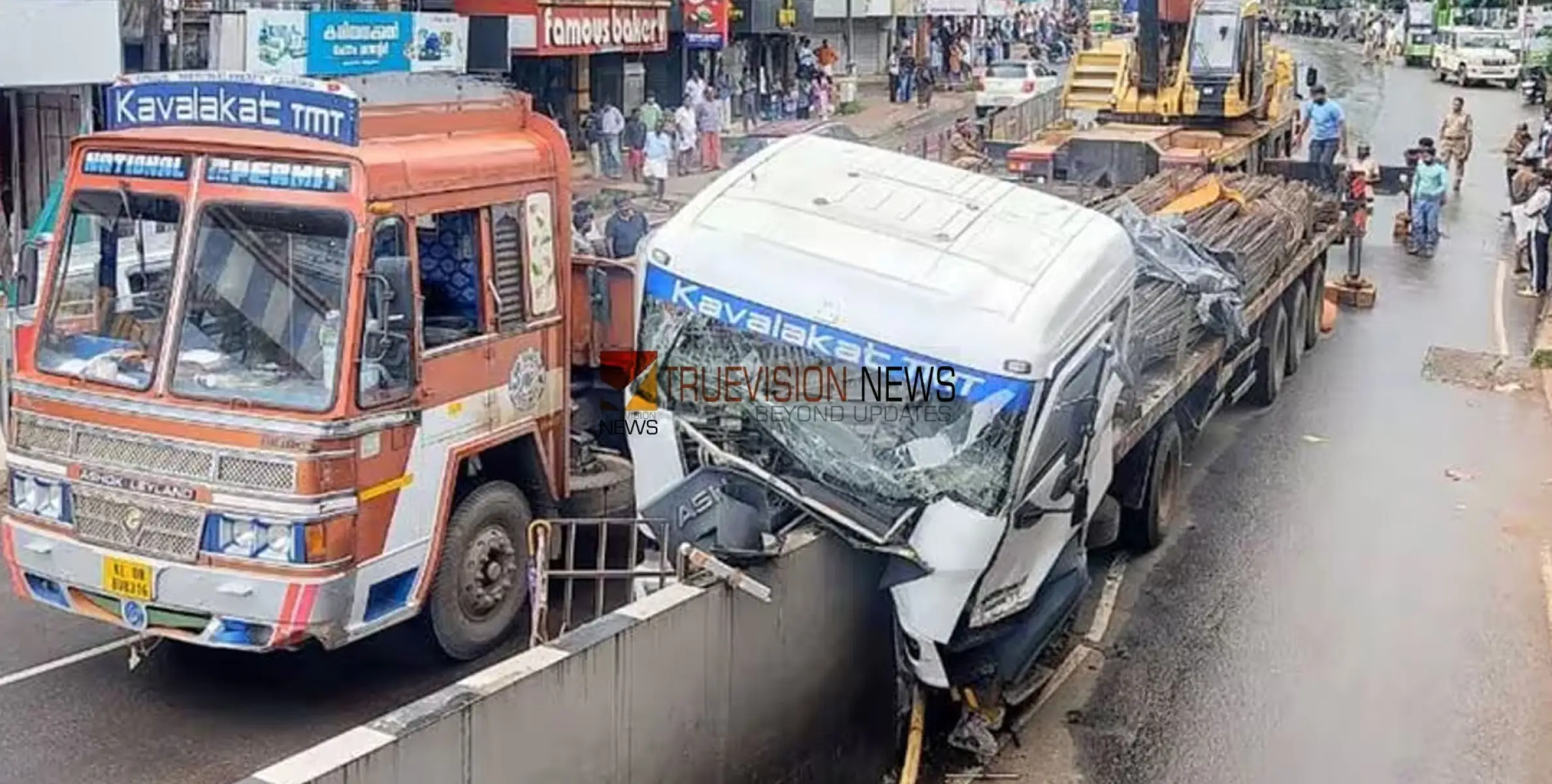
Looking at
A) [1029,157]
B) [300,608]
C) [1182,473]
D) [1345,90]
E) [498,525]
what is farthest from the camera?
[1345,90]

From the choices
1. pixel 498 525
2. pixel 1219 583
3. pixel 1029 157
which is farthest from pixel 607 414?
pixel 1029 157

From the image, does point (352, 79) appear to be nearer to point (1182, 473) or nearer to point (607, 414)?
point (607, 414)

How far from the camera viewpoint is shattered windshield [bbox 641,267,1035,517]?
732 cm

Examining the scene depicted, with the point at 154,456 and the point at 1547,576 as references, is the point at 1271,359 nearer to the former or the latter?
the point at 1547,576

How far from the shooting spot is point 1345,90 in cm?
5147

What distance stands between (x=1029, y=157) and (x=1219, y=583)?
9.81m

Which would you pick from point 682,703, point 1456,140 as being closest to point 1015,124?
point 1456,140

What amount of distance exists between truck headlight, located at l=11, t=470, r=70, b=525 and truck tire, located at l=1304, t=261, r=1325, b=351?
12803mm

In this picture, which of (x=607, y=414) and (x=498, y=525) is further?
(x=607, y=414)

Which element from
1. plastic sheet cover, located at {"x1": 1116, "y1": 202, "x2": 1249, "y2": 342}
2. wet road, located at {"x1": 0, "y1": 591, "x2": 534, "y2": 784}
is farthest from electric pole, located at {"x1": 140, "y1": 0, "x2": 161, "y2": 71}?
plastic sheet cover, located at {"x1": 1116, "y1": 202, "x2": 1249, "y2": 342}

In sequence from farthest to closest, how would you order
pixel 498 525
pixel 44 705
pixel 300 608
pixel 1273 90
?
pixel 1273 90, pixel 498 525, pixel 44 705, pixel 300 608

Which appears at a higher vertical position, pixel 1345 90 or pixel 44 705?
pixel 1345 90

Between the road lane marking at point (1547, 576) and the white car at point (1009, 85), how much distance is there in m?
27.7

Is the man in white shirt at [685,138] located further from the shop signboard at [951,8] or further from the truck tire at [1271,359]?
the shop signboard at [951,8]
